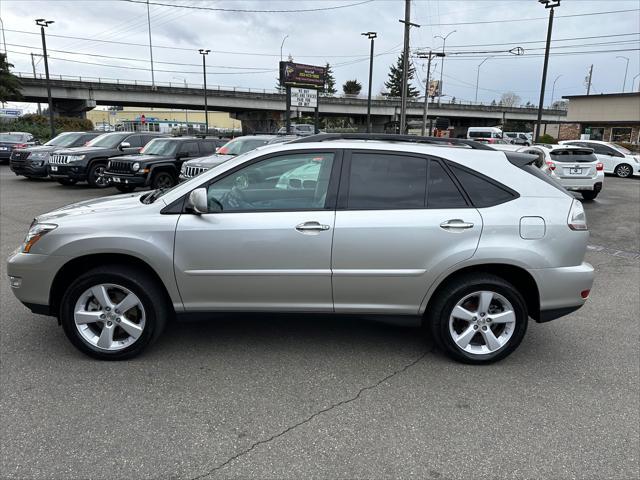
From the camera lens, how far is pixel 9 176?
59.9ft

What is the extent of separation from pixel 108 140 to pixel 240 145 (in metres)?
5.73

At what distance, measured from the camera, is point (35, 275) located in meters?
3.64

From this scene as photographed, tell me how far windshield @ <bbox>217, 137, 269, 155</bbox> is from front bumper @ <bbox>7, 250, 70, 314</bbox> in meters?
9.05

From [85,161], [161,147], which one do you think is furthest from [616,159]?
[85,161]

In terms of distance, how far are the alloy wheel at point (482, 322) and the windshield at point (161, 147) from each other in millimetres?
11723

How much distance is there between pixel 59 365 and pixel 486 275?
3322mm

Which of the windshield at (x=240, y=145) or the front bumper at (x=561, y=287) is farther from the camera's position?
the windshield at (x=240, y=145)

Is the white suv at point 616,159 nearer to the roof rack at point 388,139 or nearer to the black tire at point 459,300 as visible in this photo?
the roof rack at point 388,139

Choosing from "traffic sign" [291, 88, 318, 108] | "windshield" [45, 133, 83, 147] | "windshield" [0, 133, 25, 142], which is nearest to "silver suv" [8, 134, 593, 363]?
"windshield" [45, 133, 83, 147]

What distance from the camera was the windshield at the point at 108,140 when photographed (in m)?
15.5

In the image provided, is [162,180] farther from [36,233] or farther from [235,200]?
[235,200]

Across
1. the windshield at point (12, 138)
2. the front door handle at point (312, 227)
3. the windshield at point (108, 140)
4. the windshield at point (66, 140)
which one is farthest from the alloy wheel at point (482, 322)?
the windshield at point (12, 138)

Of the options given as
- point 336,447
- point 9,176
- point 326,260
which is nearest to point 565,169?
point 326,260

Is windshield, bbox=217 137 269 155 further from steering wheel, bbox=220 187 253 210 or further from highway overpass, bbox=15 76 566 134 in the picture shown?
highway overpass, bbox=15 76 566 134
